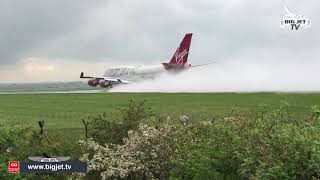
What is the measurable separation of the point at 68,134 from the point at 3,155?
6.60m

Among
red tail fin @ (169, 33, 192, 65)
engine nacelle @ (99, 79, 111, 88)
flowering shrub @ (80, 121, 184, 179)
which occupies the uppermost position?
red tail fin @ (169, 33, 192, 65)

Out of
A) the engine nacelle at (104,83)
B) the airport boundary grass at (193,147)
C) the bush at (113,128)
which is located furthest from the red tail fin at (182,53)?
the bush at (113,128)

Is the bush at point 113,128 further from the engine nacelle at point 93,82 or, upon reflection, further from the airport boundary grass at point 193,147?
the engine nacelle at point 93,82

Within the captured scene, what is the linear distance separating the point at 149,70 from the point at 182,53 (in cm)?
821

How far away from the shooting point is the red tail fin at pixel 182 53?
107375 millimetres

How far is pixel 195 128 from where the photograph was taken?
21.2 meters

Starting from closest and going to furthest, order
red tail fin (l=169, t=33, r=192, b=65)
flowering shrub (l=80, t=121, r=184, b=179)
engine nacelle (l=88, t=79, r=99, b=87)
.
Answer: flowering shrub (l=80, t=121, r=184, b=179)
engine nacelle (l=88, t=79, r=99, b=87)
red tail fin (l=169, t=33, r=192, b=65)

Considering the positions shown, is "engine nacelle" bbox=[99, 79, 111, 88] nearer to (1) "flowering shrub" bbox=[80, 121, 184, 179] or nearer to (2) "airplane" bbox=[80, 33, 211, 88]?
(2) "airplane" bbox=[80, 33, 211, 88]

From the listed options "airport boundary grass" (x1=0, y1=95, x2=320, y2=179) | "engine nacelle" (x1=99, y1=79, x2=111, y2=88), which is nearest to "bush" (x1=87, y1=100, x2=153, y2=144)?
"airport boundary grass" (x1=0, y1=95, x2=320, y2=179)

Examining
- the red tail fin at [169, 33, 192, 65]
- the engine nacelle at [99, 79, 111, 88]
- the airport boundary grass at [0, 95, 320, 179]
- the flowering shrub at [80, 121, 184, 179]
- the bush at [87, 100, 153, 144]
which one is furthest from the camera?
the red tail fin at [169, 33, 192, 65]

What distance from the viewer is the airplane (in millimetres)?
→ 103875

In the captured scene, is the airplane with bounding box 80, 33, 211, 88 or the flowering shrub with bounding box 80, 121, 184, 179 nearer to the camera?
the flowering shrub with bounding box 80, 121, 184, 179

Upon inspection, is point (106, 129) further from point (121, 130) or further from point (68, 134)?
point (68, 134)

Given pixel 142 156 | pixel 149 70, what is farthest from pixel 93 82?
pixel 142 156
